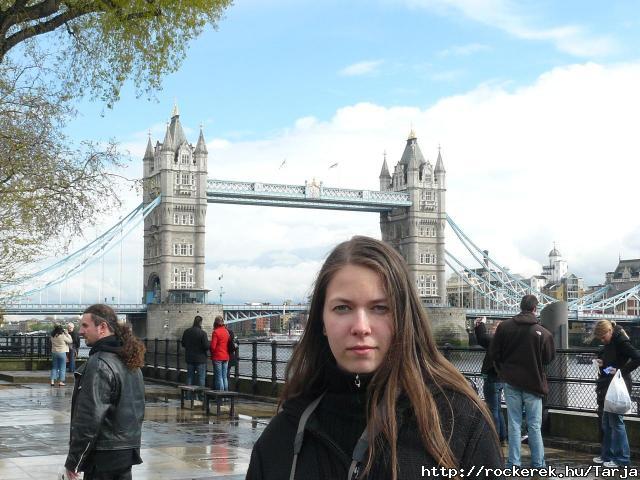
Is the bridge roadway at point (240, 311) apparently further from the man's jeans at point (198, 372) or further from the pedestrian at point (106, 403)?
the pedestrian at point (106, 403)

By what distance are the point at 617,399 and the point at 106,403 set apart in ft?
13.8

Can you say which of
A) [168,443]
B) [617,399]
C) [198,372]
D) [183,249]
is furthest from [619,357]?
[183,249]

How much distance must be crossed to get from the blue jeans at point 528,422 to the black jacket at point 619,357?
2.98ft

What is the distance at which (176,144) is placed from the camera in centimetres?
8844

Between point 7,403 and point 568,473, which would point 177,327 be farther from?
point 568,473

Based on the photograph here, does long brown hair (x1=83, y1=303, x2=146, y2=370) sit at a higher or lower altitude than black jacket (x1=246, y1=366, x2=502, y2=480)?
higher

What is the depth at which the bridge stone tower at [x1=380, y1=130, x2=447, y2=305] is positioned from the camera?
96663 mm

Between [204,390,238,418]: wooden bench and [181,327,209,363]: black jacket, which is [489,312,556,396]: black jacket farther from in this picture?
[181,327,209,363]: black jacket

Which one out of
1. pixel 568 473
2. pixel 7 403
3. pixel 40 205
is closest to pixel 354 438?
pixel 568 473

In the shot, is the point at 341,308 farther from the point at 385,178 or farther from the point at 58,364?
the point at 385,178

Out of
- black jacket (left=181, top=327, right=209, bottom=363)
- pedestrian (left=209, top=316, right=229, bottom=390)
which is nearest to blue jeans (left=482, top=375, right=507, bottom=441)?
pedestrian (left=209, top=316, right=229, bottom=390)

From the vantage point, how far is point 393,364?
70.6 inches

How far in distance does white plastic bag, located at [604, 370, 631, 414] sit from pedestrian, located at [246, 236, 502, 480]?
5.42m

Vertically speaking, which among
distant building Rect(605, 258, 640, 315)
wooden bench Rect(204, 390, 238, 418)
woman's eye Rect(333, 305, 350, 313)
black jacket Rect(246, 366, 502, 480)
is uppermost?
distant building Rect(605, 258, 640, 315)
